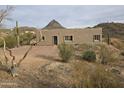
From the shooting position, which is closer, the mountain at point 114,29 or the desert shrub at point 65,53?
the desert shrub at point 65,53

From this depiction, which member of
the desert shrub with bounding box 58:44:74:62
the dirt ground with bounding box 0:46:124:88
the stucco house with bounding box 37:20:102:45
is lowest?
the dirt ground with bounding box 0:46:124:88

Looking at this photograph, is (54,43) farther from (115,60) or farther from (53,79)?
(53,79)

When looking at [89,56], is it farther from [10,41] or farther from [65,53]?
[10,41]

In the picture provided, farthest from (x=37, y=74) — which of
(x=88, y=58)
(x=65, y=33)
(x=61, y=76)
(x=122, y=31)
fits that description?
(x=122, y=31)

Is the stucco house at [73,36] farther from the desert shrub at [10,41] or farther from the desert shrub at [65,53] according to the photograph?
the desert shrub at [65,53]

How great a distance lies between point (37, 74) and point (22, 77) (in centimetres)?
158

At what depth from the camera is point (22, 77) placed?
692 inches

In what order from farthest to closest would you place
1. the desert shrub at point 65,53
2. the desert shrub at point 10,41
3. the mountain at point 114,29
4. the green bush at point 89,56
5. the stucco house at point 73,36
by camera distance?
the mountain at point 114,29
the stucco house at point 73,36
the desert shrub at point 10,41
the green bush at point 89,56
the desert shrub at point 65,53

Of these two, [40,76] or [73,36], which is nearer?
[40,76]

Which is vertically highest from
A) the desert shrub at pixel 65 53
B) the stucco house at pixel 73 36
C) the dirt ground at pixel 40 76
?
the stucco house at pixel 73 36

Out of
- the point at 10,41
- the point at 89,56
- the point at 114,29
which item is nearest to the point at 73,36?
the point at 10,41

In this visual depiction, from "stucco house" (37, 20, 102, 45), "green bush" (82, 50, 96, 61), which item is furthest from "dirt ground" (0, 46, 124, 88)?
"stucco house" (37, 20, 102, 45)

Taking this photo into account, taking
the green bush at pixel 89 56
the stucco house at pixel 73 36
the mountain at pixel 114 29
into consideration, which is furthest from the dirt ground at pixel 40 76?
the mountain at pixel 114 29

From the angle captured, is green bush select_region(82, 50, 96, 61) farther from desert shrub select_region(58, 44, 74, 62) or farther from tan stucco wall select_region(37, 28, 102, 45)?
tan stucco wall select_region(37, 28, 102, 45)
